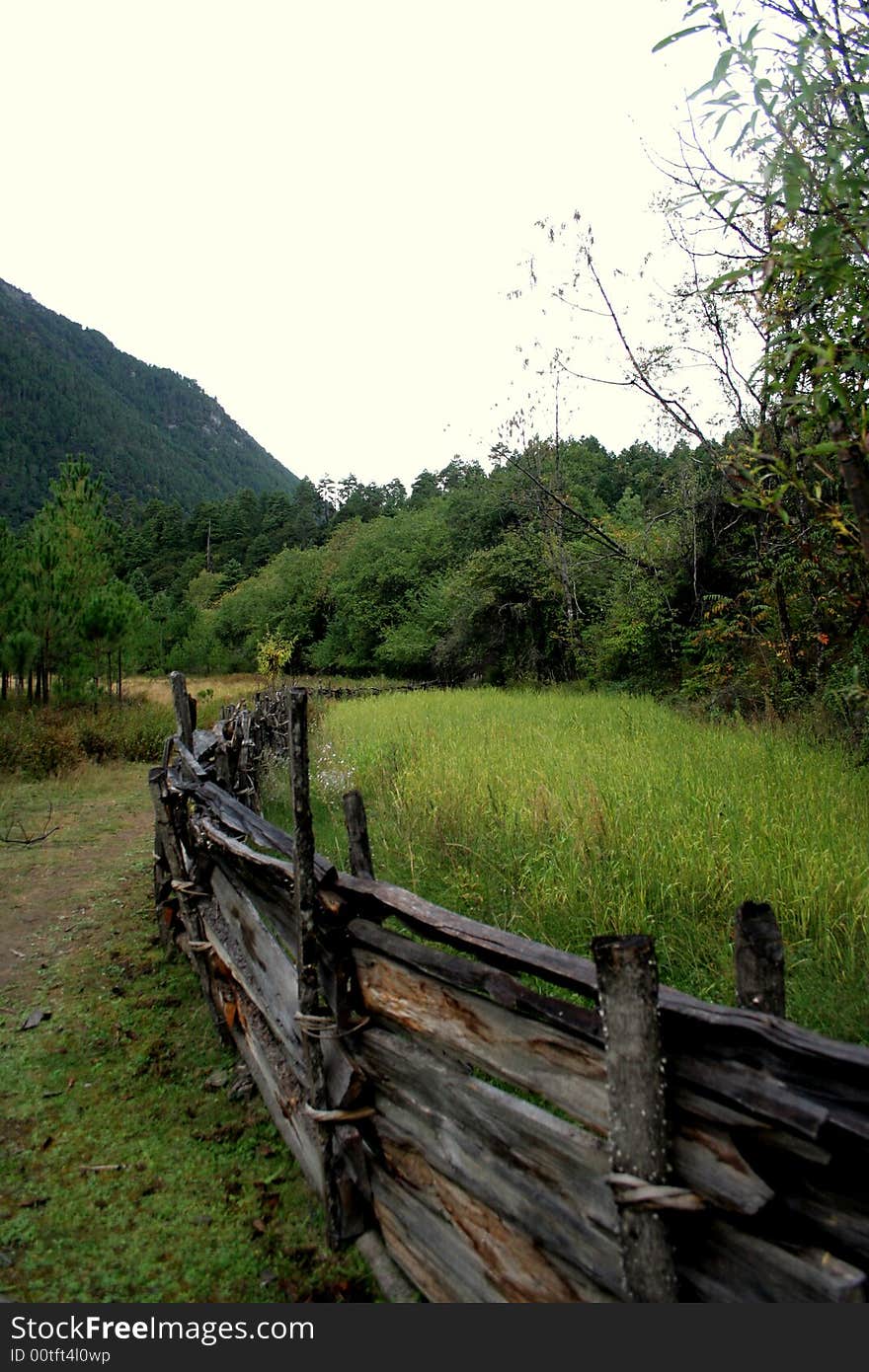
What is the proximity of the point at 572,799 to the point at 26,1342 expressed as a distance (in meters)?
3.60

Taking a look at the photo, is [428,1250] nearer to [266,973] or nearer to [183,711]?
[266,973]

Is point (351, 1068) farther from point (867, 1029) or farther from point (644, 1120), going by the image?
point (867, 1029)

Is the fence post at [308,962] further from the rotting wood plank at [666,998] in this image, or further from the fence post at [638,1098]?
the fence post at [638,1098]

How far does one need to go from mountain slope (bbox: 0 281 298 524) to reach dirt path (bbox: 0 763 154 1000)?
246 feet

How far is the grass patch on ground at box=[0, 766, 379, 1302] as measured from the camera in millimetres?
2488

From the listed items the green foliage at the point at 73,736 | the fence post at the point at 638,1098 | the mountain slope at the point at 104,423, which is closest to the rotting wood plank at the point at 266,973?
the fence post at the point at 638,1098

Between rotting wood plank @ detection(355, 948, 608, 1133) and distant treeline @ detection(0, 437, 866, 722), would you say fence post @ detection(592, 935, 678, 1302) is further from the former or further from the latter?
distant treeline @ detection(0, 437, 866, 722)

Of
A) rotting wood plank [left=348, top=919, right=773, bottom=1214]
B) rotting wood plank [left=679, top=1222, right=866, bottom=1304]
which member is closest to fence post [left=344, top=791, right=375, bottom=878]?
rotting wood plank [left=348, top=919, right=773, bottom=1214]

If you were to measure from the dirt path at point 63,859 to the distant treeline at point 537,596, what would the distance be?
14.2 ft

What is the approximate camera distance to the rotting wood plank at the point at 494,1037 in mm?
1735

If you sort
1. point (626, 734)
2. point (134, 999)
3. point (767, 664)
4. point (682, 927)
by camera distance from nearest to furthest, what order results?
point (682, 927)
point (134, 999)
point (626, 734)
point (767, 664)

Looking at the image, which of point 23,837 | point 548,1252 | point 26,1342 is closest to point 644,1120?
point 548,1252

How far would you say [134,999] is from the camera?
15.1 feet

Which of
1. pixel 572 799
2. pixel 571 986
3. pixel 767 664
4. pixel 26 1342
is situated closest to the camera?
pixel 571 986
